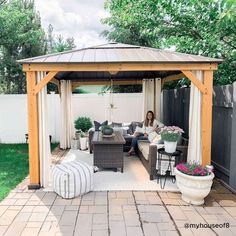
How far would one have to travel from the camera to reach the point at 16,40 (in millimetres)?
9414

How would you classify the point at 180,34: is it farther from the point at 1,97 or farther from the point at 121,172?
the point at 1,97

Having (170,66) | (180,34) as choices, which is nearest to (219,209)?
(170,66)

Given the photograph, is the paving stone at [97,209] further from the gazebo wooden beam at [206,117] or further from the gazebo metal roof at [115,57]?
the gazebo metal roof at [115,57]

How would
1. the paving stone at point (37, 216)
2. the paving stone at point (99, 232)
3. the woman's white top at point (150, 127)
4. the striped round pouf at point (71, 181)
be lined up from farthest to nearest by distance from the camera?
1. the woman's white top at point (150, 127)
2. the striped round pouf at point (71, 181)
3. the paving stone at point (37, 216)
4. the paving stone at point (99, 232)

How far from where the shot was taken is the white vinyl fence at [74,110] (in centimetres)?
929

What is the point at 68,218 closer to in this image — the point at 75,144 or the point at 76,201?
the point at 76,201

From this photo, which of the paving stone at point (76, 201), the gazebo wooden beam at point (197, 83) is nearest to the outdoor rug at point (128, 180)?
the paving stone at point (76, 201)

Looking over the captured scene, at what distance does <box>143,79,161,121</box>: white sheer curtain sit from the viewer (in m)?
8.65

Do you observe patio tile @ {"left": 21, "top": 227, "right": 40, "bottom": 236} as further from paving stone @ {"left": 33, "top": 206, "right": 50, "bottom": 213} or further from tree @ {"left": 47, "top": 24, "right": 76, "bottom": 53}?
tree @ {"left": 47, "top": 24, "right": 76, "bottom": 53}

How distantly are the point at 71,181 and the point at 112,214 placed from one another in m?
0.92

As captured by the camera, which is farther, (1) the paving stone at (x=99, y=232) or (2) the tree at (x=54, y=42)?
(2) the tree at (x=54, y=42)

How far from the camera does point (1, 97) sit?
9180 millimetres

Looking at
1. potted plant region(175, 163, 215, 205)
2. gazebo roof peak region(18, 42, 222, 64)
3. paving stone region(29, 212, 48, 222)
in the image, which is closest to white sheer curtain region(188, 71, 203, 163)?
gazebo roof peak region(18, 42, 222, 64)

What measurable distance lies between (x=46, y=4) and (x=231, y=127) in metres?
9.80
